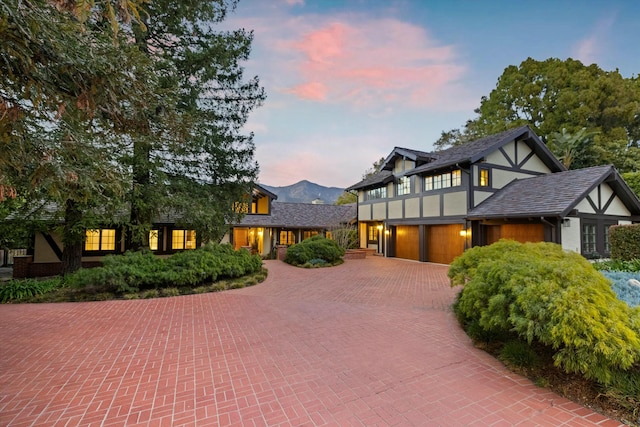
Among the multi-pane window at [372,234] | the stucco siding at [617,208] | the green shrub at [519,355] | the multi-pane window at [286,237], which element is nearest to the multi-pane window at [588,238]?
the stucco siding at [617,208]

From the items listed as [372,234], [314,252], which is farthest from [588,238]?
[314,252]

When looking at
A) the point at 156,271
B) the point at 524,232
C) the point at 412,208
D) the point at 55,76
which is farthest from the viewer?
the point at 412,208

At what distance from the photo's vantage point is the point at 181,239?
15.4 m

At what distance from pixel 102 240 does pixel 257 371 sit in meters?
13.6

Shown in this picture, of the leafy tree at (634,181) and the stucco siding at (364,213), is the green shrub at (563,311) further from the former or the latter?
the leafy tree at (634,181)

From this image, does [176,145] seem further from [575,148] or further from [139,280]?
[575,148]

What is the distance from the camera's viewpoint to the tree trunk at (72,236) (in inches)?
363

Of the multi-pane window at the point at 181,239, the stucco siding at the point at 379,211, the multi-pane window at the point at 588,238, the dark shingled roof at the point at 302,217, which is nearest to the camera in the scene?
the multi-pane window at the point at 588,238

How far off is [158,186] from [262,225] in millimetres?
9545

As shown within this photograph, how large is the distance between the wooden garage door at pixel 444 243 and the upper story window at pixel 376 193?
4.16m


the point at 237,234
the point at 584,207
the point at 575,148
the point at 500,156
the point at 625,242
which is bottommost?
the point at 237,234

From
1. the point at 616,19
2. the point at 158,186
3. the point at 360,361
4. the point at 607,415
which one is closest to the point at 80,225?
the point at 158,186

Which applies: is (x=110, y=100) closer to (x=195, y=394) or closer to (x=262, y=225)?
(x=195, y=394)

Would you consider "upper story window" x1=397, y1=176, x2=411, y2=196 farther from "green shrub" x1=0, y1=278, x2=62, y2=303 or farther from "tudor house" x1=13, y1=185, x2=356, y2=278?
"green shrub" x1=0, y1=278, x2=62, y2=303
